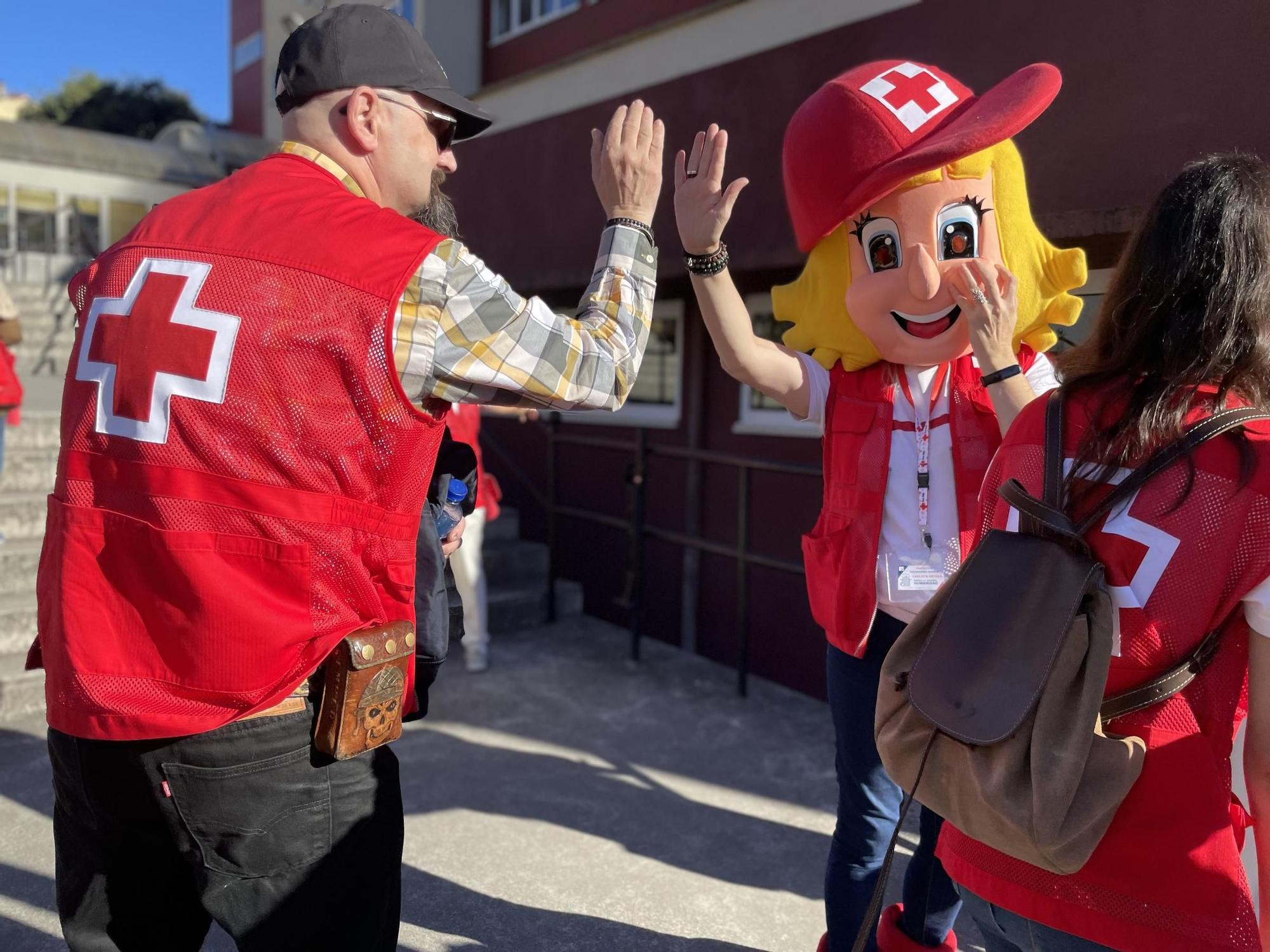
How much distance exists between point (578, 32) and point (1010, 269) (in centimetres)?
501

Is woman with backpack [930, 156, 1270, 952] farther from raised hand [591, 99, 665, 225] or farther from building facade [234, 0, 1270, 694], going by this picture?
building facade [234, 0, 1270, 694]

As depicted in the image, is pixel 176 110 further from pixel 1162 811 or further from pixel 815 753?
pixel 1162 811

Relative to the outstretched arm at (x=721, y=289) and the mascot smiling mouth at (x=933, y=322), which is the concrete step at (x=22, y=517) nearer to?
the outstretched arm at (x=721, y=289)

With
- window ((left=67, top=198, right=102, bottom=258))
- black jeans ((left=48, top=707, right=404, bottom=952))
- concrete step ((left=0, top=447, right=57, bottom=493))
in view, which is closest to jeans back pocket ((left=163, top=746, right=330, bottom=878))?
black jeans ((left=48, top=707, right=404, bottom=952))

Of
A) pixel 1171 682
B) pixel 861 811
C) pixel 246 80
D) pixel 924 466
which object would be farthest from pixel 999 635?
pixel 246 80

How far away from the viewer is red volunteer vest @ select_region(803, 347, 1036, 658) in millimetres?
2139

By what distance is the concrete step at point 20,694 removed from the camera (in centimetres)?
414

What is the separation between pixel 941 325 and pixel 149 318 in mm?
1617

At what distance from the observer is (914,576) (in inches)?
83.7

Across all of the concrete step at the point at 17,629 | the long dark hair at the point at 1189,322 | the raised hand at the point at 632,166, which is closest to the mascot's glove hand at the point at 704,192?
the raised hand at the point at 632,166

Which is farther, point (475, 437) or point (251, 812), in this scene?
point (475, 437)

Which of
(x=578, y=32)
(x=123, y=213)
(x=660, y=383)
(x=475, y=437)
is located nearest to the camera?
(x=475, y=437)

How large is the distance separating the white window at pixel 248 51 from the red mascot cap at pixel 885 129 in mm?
15919

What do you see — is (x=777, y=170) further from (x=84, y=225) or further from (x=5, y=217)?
(x=5, y=217)
